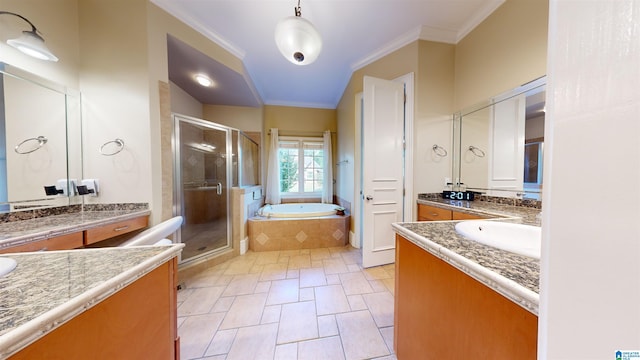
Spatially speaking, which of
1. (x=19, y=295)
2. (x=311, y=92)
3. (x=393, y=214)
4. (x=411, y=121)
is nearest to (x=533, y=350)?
(x=19, y=295)

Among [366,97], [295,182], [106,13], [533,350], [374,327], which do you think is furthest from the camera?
[295,182]

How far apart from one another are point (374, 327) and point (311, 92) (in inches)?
134

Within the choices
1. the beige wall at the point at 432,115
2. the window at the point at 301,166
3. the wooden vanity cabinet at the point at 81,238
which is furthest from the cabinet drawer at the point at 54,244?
the window at the point at 301,166

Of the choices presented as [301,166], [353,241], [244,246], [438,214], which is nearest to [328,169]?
[301,166]

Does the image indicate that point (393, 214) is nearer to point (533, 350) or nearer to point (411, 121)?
point (411, 121)

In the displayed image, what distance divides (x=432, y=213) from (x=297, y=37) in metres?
2.00

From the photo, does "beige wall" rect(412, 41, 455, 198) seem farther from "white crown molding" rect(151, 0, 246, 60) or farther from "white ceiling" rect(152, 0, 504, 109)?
"white crown molding" rect(151, 0, 246, 60)

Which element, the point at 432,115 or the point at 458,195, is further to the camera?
the point at 432,115

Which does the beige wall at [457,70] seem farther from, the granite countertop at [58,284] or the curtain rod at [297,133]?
the granite countertop at [58,284]

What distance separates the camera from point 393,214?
7.45 ft

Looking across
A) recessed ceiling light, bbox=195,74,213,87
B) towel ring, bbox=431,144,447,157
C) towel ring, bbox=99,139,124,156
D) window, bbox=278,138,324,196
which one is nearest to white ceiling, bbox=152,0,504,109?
recessed ceiling light, bbox=195,74,213,87

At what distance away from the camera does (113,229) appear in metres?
1.39

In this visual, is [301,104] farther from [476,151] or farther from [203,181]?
[476,151]

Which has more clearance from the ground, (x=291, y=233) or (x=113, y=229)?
(x=113, y=229)
